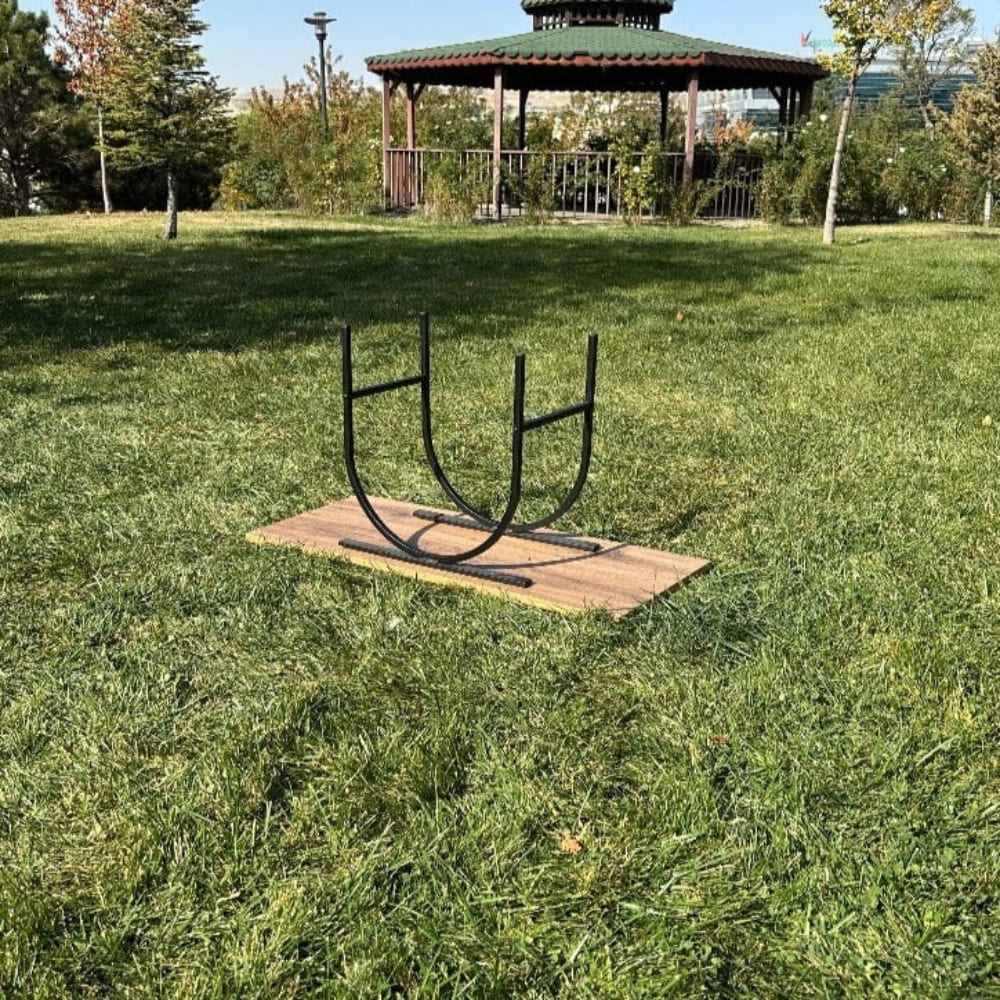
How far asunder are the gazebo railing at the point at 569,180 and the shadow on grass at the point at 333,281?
139 inches

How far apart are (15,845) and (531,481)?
2633 mm

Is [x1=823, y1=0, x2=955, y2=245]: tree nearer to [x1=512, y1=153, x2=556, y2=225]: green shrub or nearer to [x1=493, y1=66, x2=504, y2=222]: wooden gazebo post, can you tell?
[x1=512, y1=153, x2=556, y2=225]: green shrub

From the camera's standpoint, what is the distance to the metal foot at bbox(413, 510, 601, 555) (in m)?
3.57

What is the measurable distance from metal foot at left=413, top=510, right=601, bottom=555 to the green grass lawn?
0.26m

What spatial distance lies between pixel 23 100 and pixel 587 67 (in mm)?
13478

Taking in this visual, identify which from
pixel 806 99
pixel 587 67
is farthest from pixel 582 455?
pixel 806 99

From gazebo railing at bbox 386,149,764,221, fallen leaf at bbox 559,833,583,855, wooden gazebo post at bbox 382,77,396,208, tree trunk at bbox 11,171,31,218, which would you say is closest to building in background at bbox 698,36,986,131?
gazebo railing at bbox 386,149,764,221

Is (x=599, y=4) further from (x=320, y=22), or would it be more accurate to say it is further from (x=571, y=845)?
(x=571, y=845)

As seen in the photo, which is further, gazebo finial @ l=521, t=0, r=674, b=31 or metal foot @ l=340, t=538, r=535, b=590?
gazebo finial @ l=521, t=0, r=674, b=31

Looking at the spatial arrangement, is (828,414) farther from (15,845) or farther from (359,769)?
(15,845)

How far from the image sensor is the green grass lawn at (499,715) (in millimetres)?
1817

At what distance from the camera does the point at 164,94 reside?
11984 millimetres

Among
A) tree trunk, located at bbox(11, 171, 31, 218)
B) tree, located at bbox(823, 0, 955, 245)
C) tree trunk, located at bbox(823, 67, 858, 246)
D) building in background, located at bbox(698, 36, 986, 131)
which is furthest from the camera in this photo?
building in background, located at bbox(698, 36, 986, 131)

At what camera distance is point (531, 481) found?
14.3 ft
